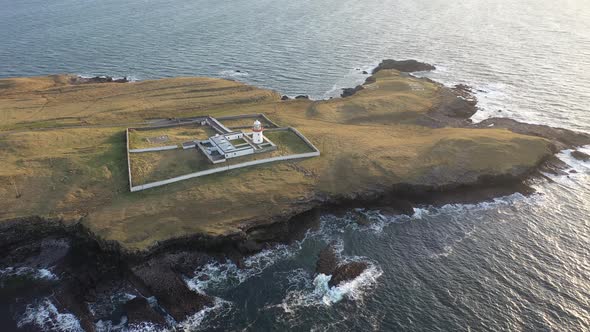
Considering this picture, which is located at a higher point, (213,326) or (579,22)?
(579,22)

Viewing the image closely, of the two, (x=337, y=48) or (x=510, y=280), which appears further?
(x=337, y=48)

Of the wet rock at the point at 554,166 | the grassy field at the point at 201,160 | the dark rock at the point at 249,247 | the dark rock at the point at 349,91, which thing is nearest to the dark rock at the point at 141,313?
the grassy field at the point at 201,160

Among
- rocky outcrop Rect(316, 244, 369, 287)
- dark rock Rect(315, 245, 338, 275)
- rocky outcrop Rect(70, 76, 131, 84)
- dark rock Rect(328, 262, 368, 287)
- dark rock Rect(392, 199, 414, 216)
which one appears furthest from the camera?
rocky outcrop Rect(70, 76, 131, 84)

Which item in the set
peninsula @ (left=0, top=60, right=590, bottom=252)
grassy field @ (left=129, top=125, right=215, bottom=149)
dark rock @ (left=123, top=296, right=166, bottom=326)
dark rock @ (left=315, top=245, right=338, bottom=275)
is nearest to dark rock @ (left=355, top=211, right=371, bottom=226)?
peninsula @ (left=0, top=60, right=590, bottom=252)

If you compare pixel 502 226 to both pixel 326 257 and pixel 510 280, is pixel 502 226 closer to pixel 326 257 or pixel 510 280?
pixel 510 280

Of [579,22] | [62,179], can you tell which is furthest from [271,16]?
[62,179]

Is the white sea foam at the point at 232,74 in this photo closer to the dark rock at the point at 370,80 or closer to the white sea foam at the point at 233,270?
the dark rock at the point at 370,80

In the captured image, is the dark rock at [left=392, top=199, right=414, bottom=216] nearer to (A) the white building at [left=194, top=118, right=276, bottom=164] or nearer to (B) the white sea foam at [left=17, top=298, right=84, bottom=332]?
(A) the white building at [left=194, top=118, right=276, bottom=164]
